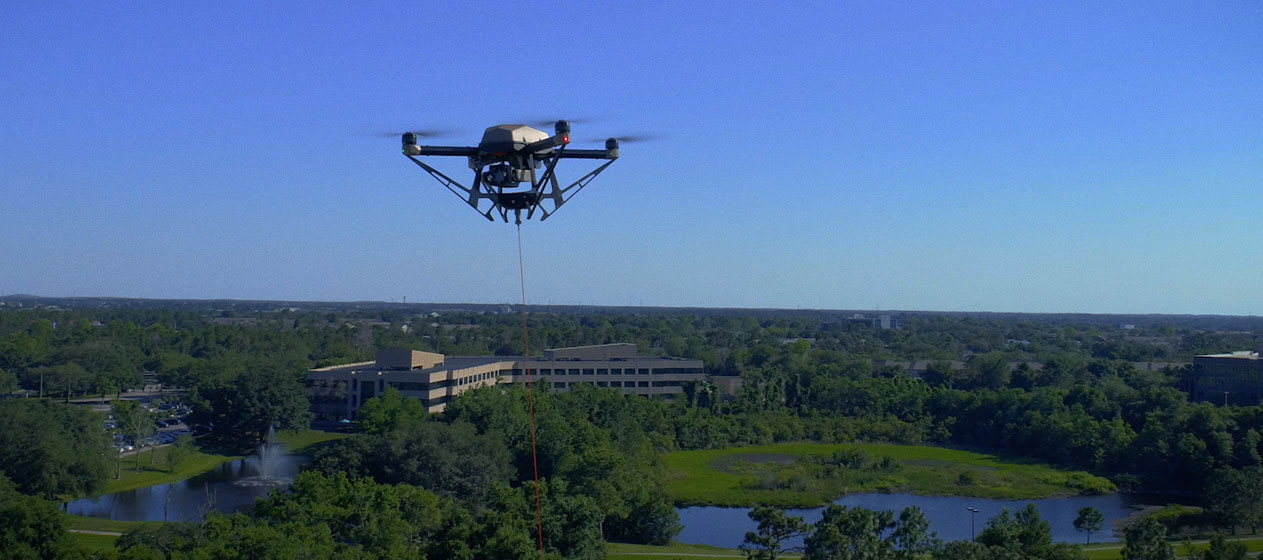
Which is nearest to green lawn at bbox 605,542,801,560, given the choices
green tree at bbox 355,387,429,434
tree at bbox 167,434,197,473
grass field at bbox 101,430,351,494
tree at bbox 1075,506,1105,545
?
tree at bbox 1075,506,1105,545

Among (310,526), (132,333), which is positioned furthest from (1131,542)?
(132,333)

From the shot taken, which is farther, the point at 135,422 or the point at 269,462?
the point at 135,422

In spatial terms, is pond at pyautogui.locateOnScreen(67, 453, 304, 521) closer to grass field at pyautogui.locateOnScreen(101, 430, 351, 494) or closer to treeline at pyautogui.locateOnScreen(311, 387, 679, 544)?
grass field at pyautogui.locateOnScreen(101, 430, 351, 494)

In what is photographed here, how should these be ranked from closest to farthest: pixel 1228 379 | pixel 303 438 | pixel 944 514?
pixel 944 514, pixel 303 438, pixel 1228 379

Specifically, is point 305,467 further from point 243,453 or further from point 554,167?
point 554,167

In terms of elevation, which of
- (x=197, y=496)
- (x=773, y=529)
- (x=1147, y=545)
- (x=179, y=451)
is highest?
(x=1147, y=545)

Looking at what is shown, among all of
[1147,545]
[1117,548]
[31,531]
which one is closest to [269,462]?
[31,531]

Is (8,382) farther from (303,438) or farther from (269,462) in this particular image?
(269,462)
